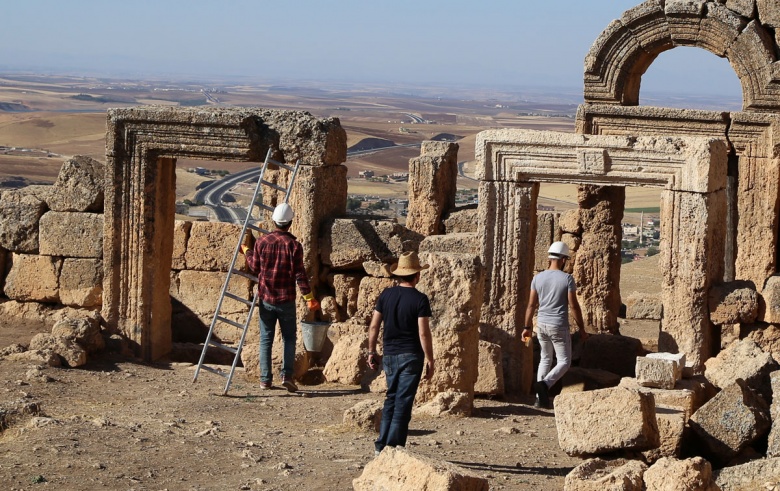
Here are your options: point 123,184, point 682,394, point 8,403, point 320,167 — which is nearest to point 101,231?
point 123,184

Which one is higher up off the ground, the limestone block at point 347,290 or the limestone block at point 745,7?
the limestone block at point 745,7

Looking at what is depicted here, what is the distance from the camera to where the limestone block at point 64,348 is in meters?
12.0

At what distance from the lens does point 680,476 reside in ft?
24.2

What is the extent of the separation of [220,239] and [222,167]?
7347cm

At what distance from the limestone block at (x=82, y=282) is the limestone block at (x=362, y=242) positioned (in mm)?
2897

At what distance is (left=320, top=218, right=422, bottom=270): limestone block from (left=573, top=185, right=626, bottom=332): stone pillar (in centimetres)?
330

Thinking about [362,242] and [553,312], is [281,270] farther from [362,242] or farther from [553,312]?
[553,312]

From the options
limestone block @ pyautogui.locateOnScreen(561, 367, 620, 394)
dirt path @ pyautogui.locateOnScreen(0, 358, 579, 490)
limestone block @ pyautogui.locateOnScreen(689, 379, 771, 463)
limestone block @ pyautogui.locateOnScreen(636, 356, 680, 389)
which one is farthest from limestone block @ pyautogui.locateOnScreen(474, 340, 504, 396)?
limestone block @ pyautogui.locateOnScreen(689, 379, 771, 463)

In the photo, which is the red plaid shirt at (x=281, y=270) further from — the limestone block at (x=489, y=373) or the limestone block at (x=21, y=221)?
the limestone block at (x=21, y=221)

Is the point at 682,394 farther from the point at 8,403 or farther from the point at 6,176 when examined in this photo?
the point at 6,176

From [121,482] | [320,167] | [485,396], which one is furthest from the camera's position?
[320,167]

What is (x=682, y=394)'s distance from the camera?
9.34 meters

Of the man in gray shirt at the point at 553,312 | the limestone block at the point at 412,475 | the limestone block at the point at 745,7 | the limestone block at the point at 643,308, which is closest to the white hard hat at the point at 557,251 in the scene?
the man in gray shirt at the point at 553,312

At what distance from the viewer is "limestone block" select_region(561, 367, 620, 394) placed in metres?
11.7
